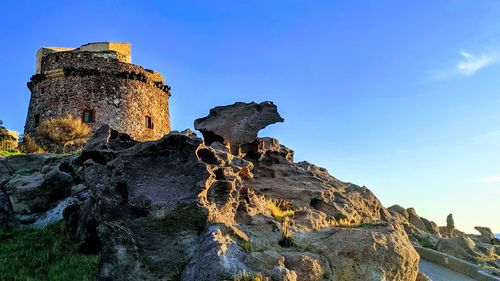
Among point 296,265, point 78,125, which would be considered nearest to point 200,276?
point 296,265

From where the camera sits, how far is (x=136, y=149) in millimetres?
10742

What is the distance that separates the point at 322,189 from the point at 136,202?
7.43 m

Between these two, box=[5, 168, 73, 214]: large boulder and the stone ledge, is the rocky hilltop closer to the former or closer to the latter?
box=[5, 168, 73, 214]: large boulder

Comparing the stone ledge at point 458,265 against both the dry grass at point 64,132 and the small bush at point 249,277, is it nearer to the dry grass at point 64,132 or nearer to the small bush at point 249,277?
the small bush at point 249,277

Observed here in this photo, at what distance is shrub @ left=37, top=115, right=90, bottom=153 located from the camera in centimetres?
3156

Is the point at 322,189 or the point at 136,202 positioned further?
the point at 322,189

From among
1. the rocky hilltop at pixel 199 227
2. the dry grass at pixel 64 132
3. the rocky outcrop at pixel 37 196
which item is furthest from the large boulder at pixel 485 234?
the rocky outcrop at pixel 37 196

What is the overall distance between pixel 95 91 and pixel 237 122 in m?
20.0

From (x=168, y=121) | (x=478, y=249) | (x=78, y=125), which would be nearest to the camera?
(x=478, y=249)

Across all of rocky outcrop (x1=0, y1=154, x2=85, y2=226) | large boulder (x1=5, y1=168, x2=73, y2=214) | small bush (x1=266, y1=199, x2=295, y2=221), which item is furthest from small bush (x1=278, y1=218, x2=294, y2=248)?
large boulder (x1=5, y1=168, x2=73, y2=214)

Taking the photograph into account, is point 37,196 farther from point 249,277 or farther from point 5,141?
point 5,141

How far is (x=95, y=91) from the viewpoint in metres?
33.7

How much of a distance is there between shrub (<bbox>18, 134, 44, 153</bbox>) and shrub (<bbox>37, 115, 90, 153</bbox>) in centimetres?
87

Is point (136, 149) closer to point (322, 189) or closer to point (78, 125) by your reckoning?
point (322, 189)
